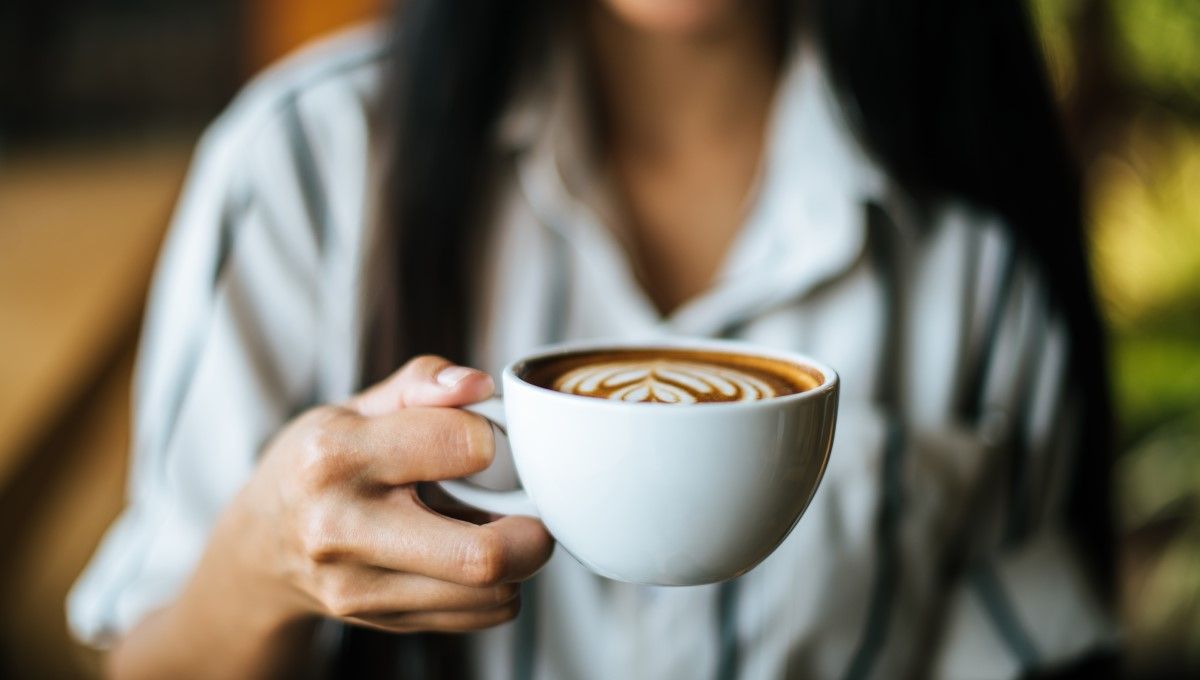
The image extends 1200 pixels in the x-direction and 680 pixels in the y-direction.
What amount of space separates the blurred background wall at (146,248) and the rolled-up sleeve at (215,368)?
36.3 inches

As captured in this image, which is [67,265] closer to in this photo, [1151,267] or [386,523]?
[386,523]

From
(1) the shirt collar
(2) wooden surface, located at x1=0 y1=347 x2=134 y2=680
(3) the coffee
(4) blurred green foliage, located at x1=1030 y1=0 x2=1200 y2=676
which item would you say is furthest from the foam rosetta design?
(4) blurred green foliage, located at x1=1030 y1=0 x2=1200 y2=676

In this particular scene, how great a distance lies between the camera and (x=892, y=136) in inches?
43.4

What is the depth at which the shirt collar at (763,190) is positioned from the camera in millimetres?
1031

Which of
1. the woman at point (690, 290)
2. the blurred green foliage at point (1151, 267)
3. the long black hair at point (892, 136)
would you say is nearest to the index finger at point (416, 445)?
the woman at point (690, 290)

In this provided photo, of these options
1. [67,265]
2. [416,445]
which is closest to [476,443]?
[416,445]

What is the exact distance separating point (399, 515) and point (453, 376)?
9cm

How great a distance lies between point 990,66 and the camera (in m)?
1.12

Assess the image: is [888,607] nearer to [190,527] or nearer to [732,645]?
[732,645]

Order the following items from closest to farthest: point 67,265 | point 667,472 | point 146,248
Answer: point 667,472, point 67,265, point 146,248

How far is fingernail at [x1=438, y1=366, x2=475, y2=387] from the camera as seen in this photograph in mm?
531

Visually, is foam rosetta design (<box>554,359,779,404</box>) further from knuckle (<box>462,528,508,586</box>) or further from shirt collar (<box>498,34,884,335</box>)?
shirt collar (<box>498,34,884,335</box>)

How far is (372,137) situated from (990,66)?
0.75 meters

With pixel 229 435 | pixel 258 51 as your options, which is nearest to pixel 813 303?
pixel 229 435
